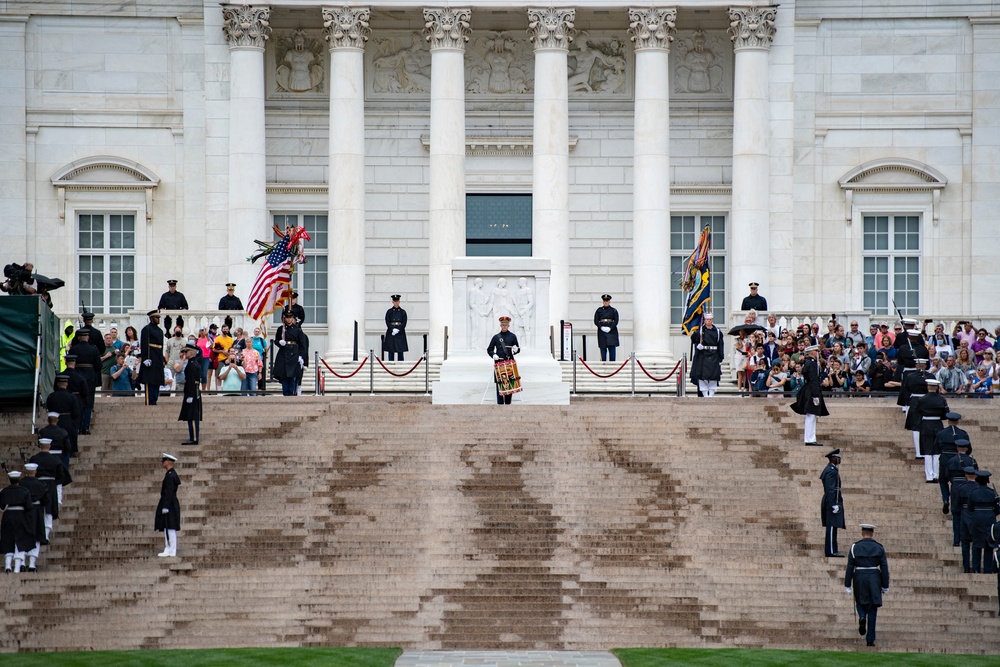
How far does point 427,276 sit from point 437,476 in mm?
18957

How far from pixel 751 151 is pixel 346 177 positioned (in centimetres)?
1069

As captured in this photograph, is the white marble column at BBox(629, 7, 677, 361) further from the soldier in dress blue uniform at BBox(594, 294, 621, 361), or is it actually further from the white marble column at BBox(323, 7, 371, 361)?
the white marble column at BBox(323, 7, 371, 361)

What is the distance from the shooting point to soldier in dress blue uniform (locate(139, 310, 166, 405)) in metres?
36.8

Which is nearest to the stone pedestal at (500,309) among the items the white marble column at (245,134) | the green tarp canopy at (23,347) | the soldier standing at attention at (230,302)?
the green tarp canopy at (23,347)

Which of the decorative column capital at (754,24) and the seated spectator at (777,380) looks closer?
the seated spectator at (777,380)

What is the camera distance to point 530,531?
3009 cm

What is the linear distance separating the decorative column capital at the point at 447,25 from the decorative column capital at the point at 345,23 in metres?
1.71

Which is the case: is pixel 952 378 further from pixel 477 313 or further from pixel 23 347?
pixel 23 347

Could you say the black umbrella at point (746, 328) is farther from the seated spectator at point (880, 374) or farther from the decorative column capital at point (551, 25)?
the decorative column capital at point (551, 25)

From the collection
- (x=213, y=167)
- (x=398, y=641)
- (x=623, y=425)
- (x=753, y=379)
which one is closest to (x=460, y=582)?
(x=398, y=641)

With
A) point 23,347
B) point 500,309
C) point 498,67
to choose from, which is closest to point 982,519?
point 500,309

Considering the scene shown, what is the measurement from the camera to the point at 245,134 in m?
47.3

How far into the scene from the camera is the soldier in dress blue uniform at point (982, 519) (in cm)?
2867

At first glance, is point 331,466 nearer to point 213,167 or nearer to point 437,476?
point 437,476
